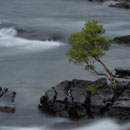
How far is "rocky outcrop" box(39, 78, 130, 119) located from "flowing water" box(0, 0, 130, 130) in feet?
2.20

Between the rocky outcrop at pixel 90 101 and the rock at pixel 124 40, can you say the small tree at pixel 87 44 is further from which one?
the rock at pixel 124 40

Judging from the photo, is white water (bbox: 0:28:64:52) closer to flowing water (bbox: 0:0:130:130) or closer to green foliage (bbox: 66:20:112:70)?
flowing water (bbox: 0:0:130:130)

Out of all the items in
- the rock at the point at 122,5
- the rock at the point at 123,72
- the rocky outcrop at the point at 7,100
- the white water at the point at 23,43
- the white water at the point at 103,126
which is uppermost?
the rock at the point at 122,5

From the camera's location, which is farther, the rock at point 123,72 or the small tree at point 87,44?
the rock at point 123,72

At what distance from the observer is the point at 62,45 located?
4675 centimetres

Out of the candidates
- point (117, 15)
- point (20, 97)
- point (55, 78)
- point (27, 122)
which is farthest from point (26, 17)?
point (27, 122)

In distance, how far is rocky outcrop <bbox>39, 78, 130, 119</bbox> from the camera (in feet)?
87.2

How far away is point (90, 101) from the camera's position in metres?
27.3

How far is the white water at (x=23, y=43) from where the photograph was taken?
45.8 m

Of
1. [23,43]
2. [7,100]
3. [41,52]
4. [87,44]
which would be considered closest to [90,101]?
[87,44]

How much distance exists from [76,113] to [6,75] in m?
12.0

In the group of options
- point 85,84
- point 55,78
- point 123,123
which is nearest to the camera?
point 123,123

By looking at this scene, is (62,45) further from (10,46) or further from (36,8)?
(36,8)

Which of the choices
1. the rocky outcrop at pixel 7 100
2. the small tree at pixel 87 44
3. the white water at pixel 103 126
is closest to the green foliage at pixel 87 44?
the small tree at pixel 87 44
